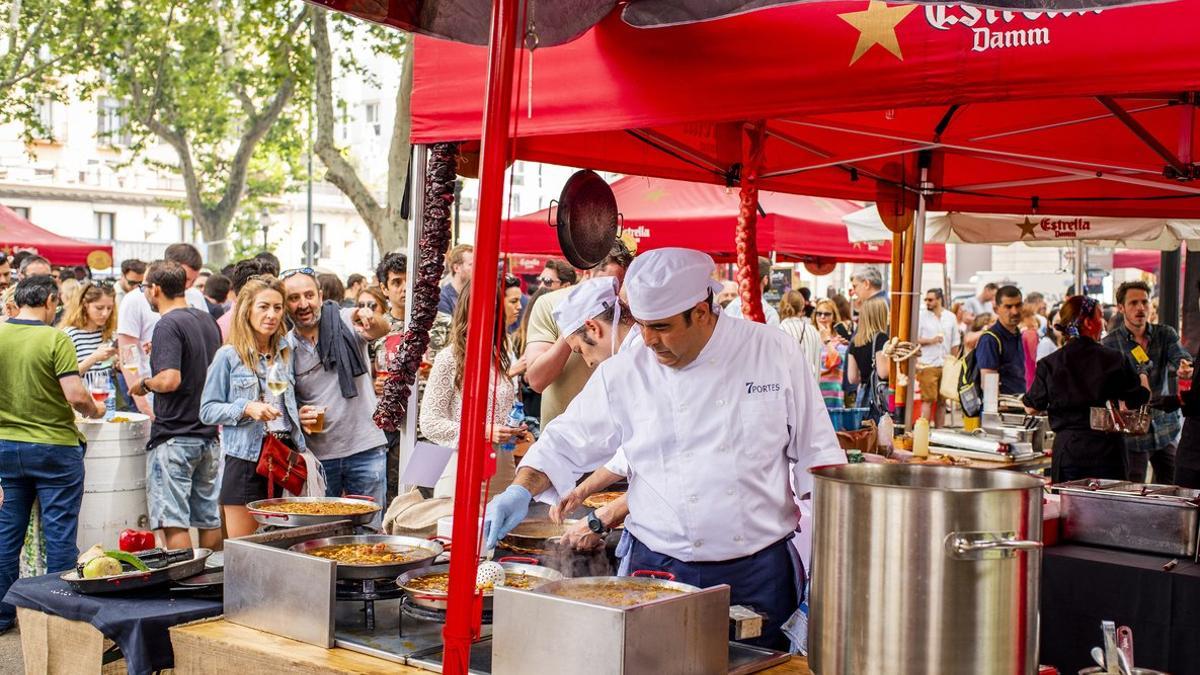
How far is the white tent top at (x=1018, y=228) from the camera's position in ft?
27.4

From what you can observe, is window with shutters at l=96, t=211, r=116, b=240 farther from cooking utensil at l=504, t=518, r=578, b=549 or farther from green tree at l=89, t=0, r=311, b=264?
cooking utensil at l=504, t=518, r=578, b=549

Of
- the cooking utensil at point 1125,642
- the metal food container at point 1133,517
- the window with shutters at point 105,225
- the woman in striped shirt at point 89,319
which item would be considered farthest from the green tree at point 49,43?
the window with shutters at point 105,225

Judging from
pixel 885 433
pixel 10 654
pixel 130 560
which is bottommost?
pixel 10 654

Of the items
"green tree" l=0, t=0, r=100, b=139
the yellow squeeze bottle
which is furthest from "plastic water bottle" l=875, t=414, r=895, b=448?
"green tree" l=0, t=0, r=100, b=139

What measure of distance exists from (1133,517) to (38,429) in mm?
4875

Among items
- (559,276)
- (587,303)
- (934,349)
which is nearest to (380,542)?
(587,303)

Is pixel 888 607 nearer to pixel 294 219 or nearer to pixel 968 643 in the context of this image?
pixel 968 643

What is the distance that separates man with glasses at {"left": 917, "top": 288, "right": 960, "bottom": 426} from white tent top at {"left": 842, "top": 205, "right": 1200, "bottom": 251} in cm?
107

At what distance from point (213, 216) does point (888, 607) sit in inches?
912

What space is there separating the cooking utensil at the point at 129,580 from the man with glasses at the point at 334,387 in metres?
2.17

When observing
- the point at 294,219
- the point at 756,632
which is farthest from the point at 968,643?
the point at 294,219

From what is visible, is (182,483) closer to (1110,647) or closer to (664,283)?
(664,283)

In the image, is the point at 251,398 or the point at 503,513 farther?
the point at 251,398

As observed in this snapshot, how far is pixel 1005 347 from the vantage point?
29.2 ft
